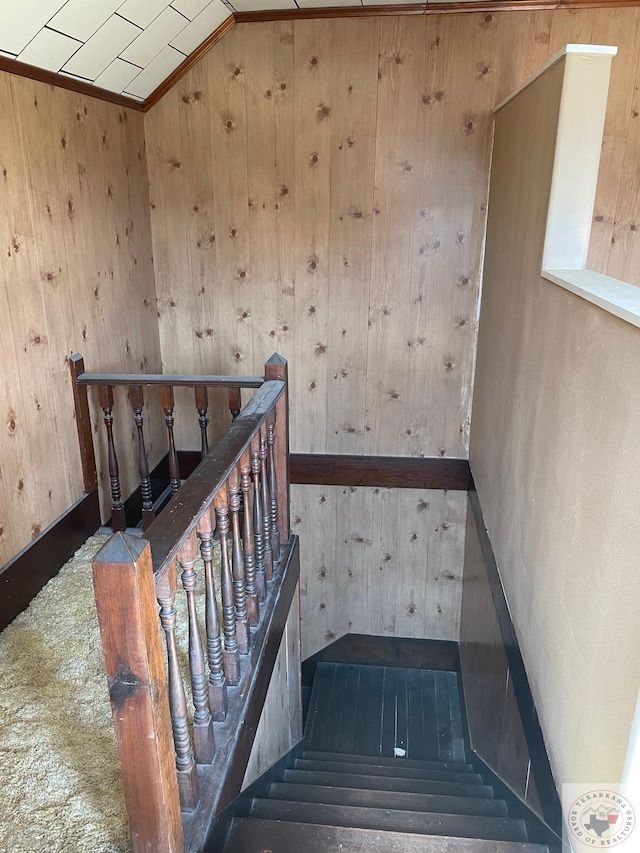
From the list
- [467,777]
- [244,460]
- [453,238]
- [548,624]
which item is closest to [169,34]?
[453,238]

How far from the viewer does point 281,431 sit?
2.53m

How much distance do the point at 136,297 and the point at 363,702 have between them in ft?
9.79

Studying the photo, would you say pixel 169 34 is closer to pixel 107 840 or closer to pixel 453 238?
pixel 453 238

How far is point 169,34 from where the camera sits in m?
3.10

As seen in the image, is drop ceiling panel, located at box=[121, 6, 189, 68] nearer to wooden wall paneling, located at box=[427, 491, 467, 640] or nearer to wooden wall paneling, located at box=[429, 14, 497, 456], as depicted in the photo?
wooden wall paneling, located at box=[429, 14, 497, 456]

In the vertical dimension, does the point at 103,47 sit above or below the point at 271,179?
above

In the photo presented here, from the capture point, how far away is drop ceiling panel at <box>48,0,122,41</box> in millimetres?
2330

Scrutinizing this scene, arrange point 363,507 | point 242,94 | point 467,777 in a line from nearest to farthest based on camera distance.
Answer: point 467,777 → point 242,94 → point 363,507

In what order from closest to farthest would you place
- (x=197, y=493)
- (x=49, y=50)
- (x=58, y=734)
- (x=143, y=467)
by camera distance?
(x=197, y=493) < (x=58, y=734) < (x=49, y=50) < (x=143, y=467)

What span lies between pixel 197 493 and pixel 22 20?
5.92 feet

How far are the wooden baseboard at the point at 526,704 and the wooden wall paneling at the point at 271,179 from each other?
1.82 metres

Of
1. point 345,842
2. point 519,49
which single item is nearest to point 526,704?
point 345,842

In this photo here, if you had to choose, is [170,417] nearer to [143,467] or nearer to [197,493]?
[143,467]

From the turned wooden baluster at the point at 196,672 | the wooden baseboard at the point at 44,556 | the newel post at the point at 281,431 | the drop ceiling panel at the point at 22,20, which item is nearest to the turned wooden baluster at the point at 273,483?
the newel post at the point at 281,431
